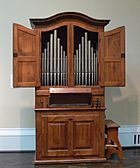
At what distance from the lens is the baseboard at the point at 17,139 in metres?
5.17

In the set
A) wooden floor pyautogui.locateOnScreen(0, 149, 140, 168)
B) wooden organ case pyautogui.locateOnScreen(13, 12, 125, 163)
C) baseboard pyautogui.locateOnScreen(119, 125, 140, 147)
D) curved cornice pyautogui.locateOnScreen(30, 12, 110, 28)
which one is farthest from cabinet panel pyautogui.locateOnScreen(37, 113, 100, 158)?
curved cornice pyautogui.locateOnScreen(30, 12, 110, 28)

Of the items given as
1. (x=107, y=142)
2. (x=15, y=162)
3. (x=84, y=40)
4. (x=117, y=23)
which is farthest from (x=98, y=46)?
(x=15, y=162)

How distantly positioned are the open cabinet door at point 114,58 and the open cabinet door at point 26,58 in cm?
100

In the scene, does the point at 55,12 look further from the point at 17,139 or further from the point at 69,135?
the point at 17,139

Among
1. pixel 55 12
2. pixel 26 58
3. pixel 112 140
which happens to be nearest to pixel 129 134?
pixel 112 140

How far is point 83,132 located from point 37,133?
0.68 meters

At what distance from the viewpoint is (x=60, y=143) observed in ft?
14.5

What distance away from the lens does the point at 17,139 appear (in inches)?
205

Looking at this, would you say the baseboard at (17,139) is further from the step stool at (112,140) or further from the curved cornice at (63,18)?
the curved cornice at (63,18)

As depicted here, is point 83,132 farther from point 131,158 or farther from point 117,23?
point 117,23

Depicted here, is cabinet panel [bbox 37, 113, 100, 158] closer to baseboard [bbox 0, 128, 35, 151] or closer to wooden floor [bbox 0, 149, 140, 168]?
→ wooden floor [bbox 0, 149, 140, 168]

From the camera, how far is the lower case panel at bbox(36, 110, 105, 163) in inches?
173

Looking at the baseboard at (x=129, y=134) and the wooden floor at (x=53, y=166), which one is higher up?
the baseboard at (x=129, y=134)

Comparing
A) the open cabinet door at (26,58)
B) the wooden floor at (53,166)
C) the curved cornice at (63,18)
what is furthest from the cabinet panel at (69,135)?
the curved cornice at (63,18)
